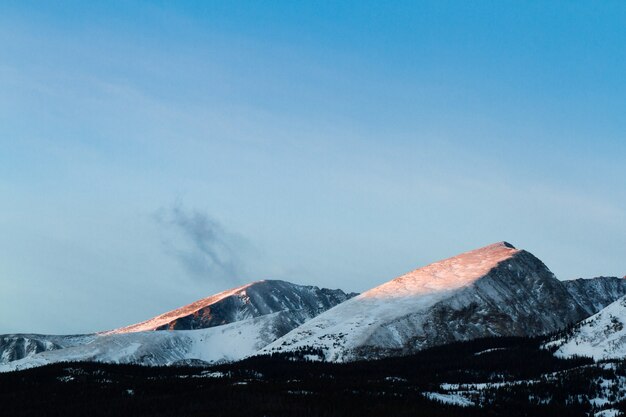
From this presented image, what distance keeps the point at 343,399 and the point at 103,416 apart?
59748mm

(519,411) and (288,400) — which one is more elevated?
(288,400)

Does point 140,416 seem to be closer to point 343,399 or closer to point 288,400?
point 288,400

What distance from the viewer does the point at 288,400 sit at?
194250 mm

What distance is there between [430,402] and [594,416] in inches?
1478

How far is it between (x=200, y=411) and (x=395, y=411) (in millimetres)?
46554

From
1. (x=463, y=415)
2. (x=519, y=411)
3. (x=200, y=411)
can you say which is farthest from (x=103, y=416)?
(x=519, y=411)

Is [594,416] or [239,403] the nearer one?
[594,416]

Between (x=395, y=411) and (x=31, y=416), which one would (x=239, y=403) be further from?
(x=31, y=416)

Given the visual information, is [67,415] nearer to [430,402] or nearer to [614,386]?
[430,402]

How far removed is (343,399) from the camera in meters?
197

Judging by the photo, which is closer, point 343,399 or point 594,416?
point 594,416

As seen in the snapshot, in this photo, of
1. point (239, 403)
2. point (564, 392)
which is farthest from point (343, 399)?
point (564, 392)

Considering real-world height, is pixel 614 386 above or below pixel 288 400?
below

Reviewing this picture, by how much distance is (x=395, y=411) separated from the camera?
17938 centimetres
